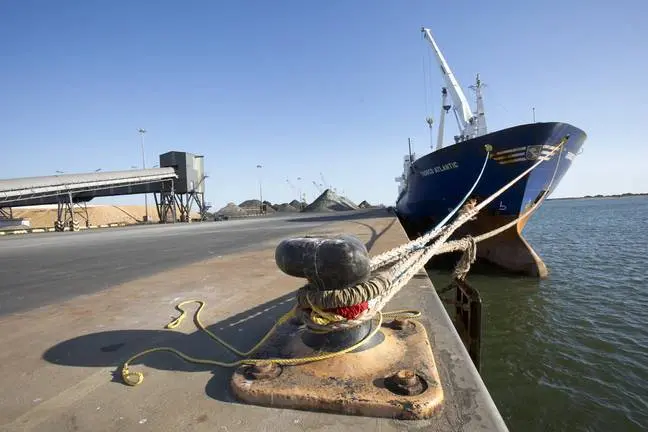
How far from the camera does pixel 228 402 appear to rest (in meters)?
1.79

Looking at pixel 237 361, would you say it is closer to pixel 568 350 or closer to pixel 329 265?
pixel 329 265

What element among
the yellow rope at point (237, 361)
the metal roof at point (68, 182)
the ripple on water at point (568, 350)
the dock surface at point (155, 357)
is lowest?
the ripple on water at point (568, 350)

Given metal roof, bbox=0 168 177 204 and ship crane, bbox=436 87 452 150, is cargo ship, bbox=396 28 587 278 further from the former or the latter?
metal roof, bbox=0 168 177 204

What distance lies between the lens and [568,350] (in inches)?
243

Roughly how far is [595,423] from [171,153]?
41635 mm

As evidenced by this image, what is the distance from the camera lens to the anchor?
5.53 ft

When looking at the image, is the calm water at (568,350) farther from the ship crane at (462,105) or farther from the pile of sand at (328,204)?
the pile of sand at (328,204)

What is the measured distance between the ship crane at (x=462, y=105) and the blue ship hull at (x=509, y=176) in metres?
5.52

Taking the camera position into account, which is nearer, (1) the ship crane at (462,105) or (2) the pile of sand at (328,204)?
(1) the ship crane at (462,105)

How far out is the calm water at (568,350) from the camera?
436 centimetres

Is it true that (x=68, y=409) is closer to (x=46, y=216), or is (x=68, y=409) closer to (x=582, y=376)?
(x=582, y=376)

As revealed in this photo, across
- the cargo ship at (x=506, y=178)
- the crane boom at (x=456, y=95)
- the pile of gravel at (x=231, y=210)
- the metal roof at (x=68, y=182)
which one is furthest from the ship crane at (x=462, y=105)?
the pile of gravel at (x=231, y=210)

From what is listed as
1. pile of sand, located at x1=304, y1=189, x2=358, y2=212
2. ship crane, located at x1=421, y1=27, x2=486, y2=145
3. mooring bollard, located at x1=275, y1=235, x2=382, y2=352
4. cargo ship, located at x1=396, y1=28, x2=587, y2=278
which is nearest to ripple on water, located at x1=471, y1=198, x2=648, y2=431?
cargo ship, located at x1=396, y1=28, x2=587, y2=278

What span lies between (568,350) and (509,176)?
288 inches
